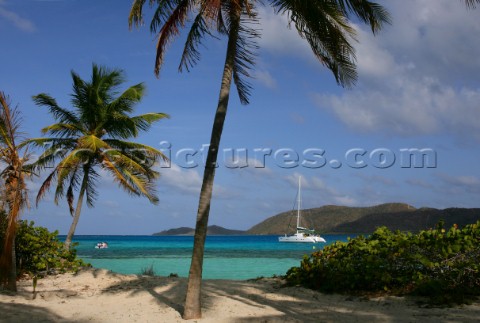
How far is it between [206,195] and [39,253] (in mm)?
7795

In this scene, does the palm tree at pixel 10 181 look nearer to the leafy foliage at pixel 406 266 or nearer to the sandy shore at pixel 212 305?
the sandy shore at pixel 212 305

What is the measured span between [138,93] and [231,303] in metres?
11.9

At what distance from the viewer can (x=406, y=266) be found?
10.7 metres

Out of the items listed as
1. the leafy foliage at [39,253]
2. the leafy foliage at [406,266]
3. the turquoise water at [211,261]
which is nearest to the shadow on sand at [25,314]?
the leafy foliage at [39,253]

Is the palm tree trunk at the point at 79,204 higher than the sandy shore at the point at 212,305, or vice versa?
the palm tree trunk at the point at 79,204

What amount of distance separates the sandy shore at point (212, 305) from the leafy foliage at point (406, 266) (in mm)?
460

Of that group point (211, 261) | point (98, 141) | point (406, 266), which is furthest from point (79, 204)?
point (211, 261)

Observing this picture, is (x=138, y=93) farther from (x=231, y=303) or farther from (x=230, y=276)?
(x=231, y=303)

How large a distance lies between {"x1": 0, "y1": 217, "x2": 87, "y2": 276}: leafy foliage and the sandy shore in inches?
59.6

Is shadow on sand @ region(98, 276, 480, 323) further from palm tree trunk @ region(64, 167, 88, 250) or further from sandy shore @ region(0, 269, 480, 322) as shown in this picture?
palm tree trunk @ region(64, 167, 88, 250)

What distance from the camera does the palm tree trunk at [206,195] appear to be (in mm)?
8477

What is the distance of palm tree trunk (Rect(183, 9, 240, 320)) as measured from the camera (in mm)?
8477

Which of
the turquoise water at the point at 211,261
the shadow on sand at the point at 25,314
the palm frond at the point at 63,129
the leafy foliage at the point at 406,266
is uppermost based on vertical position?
the palm frond at the point at 63,129

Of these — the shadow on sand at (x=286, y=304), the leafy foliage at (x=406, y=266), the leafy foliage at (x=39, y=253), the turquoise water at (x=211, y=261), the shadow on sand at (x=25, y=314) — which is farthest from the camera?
the turquoise water at (x=211, y=261)
